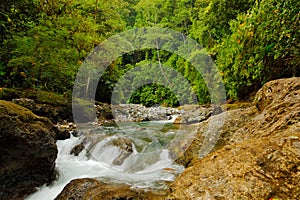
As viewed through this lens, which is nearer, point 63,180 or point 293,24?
point 293,24

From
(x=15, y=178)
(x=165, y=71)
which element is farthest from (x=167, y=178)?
(x=165, y=71)

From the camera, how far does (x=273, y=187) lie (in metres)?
1.22

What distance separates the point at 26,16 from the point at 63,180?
404 cm

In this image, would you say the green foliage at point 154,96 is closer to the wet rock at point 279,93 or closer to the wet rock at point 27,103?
the wet rock at point 27,103

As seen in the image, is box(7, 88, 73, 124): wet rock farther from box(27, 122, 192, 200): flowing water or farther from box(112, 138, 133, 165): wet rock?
box(112, 138, 133, 165): wet rock

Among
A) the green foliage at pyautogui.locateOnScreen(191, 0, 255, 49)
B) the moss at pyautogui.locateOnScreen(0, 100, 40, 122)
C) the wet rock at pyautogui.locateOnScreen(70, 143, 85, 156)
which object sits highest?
the green foliage at pyautogui.locateOnScreen(191, 0, 255, 49)

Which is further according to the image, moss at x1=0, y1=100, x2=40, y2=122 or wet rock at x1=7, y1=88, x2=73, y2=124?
wet rock at x1=7, y1=88, x2=73, y2=124

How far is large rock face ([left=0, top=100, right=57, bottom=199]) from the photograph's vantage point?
2.70m

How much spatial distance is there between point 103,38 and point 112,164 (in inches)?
288

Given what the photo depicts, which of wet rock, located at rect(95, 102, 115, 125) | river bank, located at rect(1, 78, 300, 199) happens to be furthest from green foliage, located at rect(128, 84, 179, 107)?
river bank, located at rect(1, 78, 300, 199)

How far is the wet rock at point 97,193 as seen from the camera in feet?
7.54

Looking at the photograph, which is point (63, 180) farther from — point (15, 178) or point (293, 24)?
point (293, 24)

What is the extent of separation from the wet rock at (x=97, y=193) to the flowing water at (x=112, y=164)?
0.42 meters

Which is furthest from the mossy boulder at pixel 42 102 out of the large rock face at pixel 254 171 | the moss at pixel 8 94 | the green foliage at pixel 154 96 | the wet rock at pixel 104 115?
the green foliage at pixel 154 96
